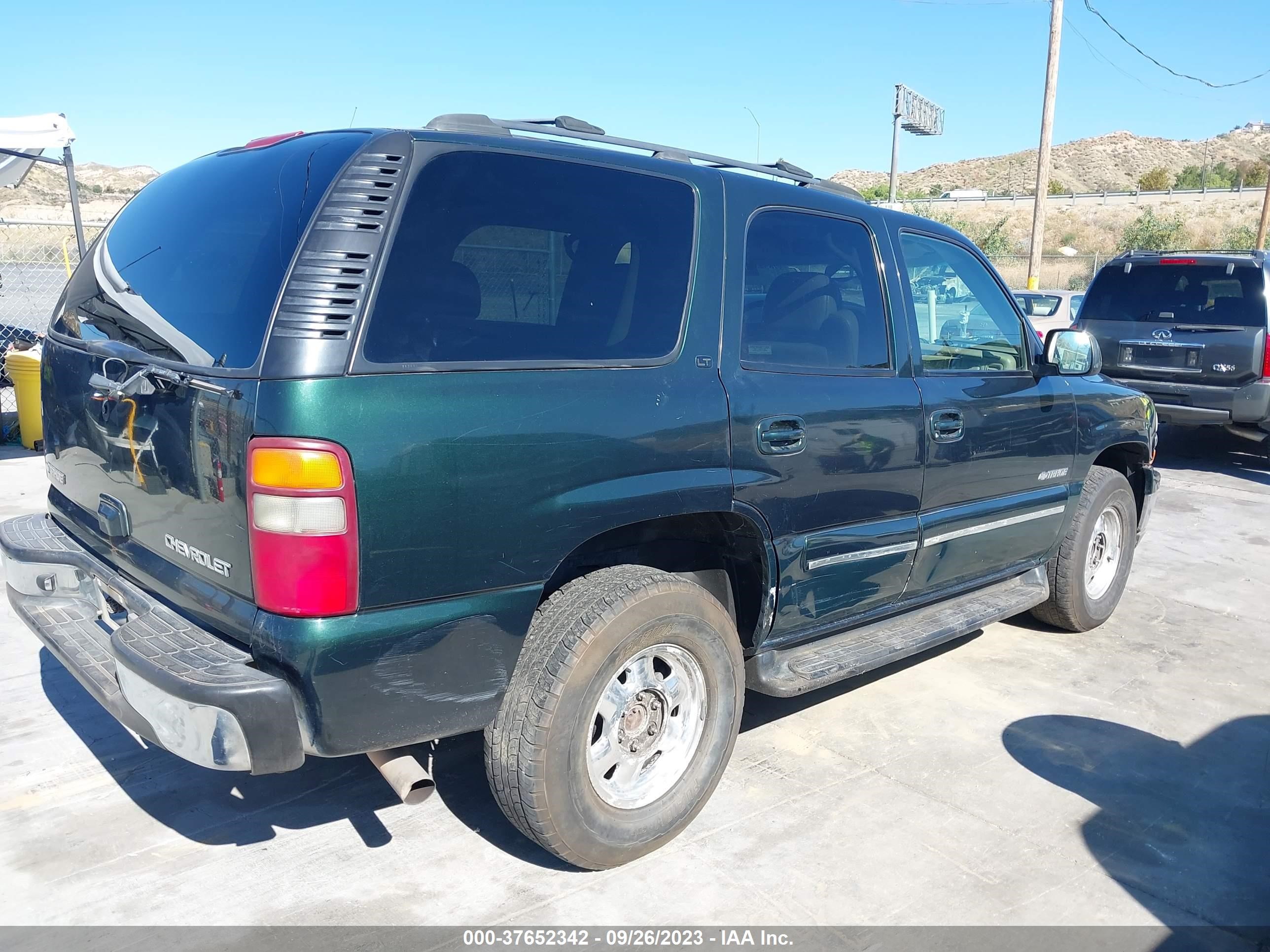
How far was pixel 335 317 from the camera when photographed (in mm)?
2365

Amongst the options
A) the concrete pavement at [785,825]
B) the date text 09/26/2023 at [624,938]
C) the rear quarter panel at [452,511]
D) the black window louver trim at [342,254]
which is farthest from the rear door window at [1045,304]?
the black window louver trim at [342,254]

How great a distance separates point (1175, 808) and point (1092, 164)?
107 meters

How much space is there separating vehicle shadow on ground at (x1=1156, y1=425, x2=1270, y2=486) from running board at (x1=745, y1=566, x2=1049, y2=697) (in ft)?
21.9

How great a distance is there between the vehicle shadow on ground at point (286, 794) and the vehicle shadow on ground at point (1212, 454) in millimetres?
9122

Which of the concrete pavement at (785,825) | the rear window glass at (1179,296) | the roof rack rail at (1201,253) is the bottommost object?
the concrete pavement at (785,825)

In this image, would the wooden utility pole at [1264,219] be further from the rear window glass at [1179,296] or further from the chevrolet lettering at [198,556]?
the chevrolet lettering at [198,556]

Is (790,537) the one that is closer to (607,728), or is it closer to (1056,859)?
(607,728)

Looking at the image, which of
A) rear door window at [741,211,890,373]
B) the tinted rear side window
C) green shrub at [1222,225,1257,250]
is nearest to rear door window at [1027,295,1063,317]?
rear door window at [741,211,890,373]

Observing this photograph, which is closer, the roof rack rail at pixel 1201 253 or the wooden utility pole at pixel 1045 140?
the roof rack rail at pixel 1201 253

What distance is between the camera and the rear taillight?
7.55 ft

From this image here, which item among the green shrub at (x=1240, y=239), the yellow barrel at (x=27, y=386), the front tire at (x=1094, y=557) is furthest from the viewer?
the green shrub at (x=1240, y=239)

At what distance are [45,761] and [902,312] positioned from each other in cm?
361

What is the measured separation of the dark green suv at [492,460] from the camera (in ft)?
7.78

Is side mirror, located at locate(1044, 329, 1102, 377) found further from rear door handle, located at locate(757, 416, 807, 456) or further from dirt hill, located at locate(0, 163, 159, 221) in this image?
dirt hill, located at locate(0, 163, 159, 221)
